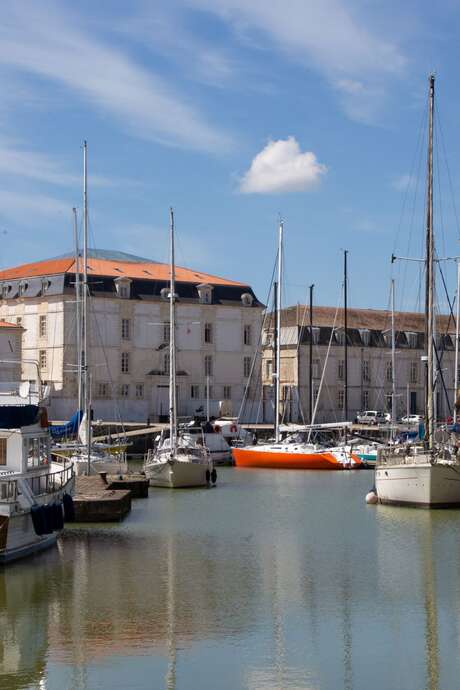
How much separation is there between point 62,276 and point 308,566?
208 feet

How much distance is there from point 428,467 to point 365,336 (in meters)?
72.5

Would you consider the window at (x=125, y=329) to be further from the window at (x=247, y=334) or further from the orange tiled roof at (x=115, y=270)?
the window at (x=247, y=334)

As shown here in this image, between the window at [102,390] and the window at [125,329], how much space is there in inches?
163

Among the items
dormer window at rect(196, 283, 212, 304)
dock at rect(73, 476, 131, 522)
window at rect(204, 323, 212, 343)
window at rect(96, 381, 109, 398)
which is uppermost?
dormer window at rect(196, 283, 212, 304)

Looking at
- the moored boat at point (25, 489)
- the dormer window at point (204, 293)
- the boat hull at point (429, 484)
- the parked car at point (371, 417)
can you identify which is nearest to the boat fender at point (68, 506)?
the moored boat at point (25, 489)

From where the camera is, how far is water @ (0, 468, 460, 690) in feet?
63.4

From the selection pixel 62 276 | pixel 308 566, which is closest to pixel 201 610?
pixel 308 566

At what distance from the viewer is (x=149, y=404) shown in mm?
94500

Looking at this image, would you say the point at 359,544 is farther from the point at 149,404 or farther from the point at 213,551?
the point at 149,404

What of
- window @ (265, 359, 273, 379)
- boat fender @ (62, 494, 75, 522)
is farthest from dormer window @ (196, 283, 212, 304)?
boat fender @ (62, 494, 75, 522)

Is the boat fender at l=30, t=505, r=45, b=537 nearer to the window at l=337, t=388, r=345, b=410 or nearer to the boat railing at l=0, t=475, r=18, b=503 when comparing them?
the boat railing at l=0, t=475, r=18, b=503

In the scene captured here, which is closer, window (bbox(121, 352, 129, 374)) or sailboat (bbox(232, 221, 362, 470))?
sailboat (bbox(232, 221, 362, 470))

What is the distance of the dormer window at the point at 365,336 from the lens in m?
112

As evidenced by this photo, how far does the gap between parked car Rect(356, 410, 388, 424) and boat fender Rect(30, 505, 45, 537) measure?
6734 centimetres
